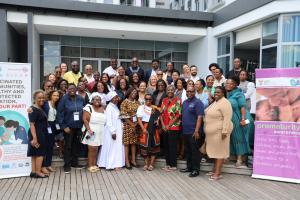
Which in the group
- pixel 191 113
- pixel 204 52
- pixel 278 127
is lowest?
pixel 278 127

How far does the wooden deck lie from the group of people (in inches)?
11.9

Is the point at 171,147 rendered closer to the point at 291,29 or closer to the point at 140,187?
the point at 140,187

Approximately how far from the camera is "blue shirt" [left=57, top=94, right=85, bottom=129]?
588 cm

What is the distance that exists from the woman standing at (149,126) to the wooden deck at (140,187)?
1.76ft

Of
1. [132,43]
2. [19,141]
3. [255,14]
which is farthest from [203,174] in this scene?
[132,43]

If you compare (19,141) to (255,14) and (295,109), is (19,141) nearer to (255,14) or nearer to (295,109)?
(295,109)

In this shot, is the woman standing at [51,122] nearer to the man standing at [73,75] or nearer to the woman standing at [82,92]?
the woman standing at [82,92]

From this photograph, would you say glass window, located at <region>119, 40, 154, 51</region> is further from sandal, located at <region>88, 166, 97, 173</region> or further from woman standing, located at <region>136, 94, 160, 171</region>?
sandal, located at <region>88, 166, 97, 173</region>

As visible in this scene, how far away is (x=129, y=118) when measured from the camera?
247 inches

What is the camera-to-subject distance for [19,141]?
574 centimetres

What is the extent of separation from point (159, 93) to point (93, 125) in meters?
1.55

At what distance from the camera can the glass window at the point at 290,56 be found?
9719mm

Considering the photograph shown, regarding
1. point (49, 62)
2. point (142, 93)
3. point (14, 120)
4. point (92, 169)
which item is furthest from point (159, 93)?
point (49, 62)

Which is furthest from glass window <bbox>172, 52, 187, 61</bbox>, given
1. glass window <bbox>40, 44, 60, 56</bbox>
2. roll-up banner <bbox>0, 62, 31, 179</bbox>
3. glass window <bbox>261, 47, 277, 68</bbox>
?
roll-up banner <bbox>0, 62, 31, 179</bbox>
